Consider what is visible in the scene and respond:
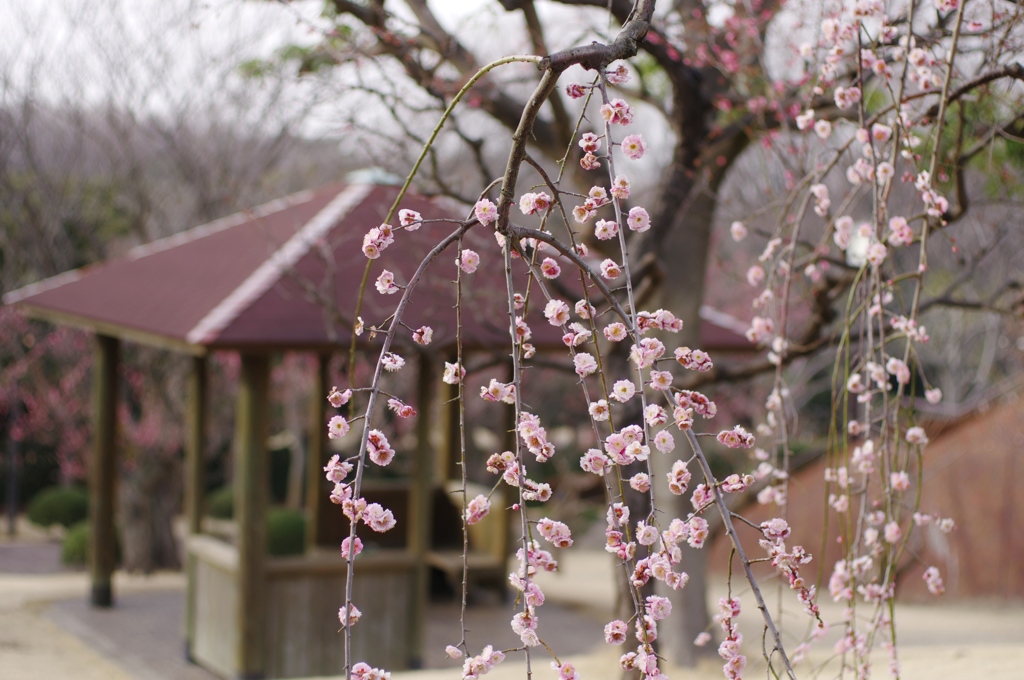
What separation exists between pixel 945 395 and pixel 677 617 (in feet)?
26.1

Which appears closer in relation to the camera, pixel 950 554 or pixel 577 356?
pixel 577 356

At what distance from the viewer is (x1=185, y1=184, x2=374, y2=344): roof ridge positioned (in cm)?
576

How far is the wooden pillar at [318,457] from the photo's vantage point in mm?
8305

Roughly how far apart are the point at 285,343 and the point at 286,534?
3163mm

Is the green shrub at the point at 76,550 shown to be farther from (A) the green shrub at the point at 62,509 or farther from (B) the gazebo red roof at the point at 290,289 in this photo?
(B) the gazebo red roof at the point at 290,289

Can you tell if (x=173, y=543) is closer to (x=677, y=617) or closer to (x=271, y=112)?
(x=271, y=112)

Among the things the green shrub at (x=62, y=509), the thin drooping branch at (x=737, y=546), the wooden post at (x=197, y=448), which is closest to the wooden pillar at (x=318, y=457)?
the wooden post at (x=197, y=448)

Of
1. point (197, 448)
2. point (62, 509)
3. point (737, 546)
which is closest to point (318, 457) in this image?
point (197, 448)

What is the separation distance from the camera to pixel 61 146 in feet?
39.5

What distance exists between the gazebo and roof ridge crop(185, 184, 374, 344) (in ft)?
0.04

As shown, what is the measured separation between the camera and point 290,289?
6.23m

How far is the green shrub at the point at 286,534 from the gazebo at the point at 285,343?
148 cm

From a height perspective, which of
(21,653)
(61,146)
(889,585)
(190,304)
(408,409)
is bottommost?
(21,653)

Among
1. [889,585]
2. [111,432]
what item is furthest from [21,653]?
[889,585]
